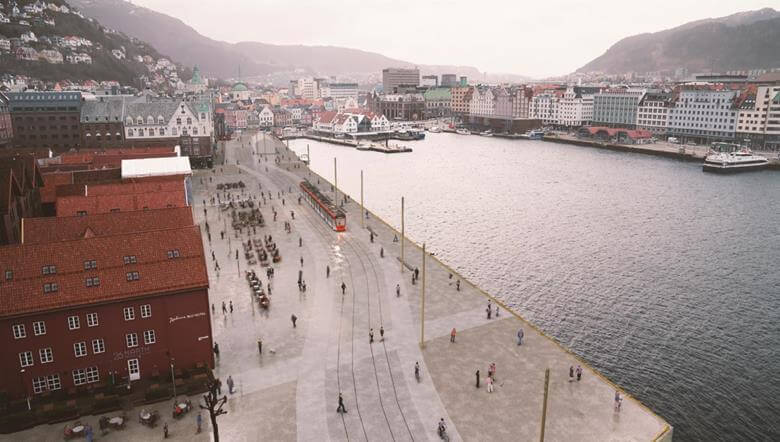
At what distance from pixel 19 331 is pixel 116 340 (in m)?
5.58

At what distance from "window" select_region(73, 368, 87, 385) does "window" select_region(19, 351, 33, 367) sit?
2.68 m

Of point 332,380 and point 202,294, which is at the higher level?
point 202,294

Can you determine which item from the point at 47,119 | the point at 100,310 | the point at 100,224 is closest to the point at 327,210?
the point at 100,224

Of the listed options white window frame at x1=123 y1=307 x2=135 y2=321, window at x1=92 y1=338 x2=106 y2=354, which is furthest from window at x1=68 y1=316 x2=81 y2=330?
white window frame at x1=123 y1=307 x2=135 y2=321

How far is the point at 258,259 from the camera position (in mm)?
63188

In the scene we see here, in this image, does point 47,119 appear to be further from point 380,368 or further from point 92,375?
point 380,368

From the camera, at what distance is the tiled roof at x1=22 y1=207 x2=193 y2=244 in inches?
1660

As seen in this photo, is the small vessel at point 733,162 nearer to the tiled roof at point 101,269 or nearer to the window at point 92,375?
the tiled roof at point 101,269

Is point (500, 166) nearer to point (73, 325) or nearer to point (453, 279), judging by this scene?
point (453, 279)

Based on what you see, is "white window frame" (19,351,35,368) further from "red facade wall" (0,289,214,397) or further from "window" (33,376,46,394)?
"window" (33,376,46,394)

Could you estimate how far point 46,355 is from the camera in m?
34.5

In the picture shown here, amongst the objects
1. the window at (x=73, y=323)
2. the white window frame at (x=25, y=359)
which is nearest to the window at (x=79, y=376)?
the white window frame at (x=25, y=359)

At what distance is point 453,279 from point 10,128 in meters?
117

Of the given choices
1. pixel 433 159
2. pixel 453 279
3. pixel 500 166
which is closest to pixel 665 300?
pixel 453 279
